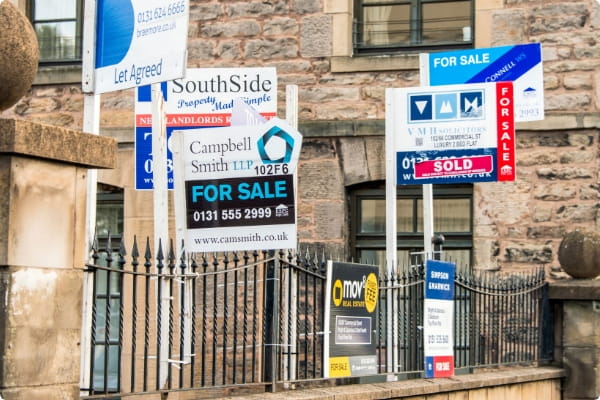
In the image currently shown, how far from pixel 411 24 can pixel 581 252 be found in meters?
3.42

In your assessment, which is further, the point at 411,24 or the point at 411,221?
the point at 411,24

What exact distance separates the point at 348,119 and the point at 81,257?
27.4 ft

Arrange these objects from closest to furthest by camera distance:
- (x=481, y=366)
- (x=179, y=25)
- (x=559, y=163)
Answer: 1. (x=179, y=25)
2. (x=481, y=366)
3. (x=559, y=163)

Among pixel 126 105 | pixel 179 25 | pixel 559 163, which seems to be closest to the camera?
pixel 179 25

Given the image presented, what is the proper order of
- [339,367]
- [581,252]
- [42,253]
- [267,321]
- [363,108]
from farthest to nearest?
[363,108] < [581,252] < [339,367] < [267,321] < [42,253]

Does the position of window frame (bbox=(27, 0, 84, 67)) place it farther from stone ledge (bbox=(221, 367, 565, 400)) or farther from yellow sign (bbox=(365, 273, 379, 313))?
yellow sign (bbox=(365, 273, 379, 313))

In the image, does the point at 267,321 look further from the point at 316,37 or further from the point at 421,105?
the point at 316,37

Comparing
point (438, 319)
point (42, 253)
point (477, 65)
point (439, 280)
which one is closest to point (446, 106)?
point (477, 65)

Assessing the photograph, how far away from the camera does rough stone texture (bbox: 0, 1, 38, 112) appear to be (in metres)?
5.77

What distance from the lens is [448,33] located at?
14.7 meters

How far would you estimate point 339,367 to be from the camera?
29.9 feet

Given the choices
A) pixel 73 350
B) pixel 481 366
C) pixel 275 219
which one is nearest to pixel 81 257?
pixel 73 350

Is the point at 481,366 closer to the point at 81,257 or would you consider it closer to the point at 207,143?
the point at 207,143

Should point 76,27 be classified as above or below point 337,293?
above
